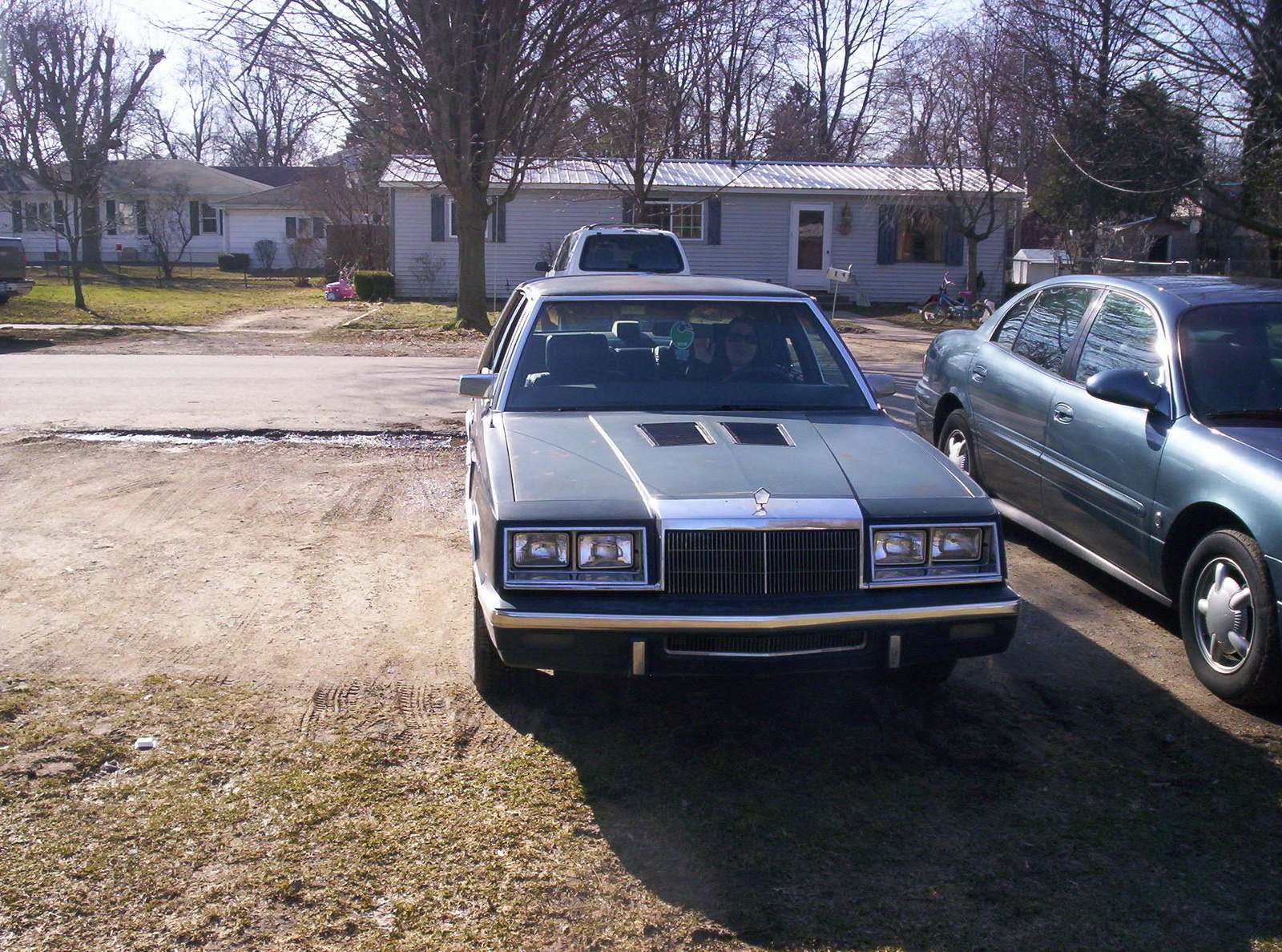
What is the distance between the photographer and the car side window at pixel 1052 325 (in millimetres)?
6273

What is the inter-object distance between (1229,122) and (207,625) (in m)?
11.1

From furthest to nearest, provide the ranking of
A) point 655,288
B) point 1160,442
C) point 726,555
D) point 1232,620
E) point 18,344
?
point 18,344
point 655,288
point 1160,442
point 1232,620
point 726,555

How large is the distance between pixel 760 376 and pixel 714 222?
2341 cm

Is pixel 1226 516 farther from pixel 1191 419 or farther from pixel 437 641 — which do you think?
pixel 437 641

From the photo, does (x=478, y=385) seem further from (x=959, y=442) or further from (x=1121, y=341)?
(x=959, y=442)

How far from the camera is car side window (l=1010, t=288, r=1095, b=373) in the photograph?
6.27 m

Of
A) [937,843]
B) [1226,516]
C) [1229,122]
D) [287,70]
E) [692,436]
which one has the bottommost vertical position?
[937,843]

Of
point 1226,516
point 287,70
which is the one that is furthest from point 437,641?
point 287,70

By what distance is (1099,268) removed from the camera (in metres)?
20.7

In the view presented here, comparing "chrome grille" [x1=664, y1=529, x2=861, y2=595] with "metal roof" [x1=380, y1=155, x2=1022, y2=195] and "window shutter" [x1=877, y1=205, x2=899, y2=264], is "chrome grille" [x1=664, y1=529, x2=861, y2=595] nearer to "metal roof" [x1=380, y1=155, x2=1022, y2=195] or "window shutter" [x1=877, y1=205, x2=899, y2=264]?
"metal roof" [x1=380, y1=155, x2=1022, y2=195]

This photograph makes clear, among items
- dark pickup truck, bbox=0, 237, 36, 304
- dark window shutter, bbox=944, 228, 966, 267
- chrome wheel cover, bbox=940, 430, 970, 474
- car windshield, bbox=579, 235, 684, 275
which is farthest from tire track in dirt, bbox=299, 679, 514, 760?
dark window shutter, bbox=944, 228, 966, 267

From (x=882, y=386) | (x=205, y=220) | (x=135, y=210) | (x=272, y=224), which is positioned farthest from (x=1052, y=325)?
(x=205, y=220)

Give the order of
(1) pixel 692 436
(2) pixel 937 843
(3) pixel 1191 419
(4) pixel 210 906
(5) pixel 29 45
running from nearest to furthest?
(4) pixel 210 906, (2) pixel 937 843, (1) pixel 692 436, (3) pixel 1191 419, (5) pixel 29 45

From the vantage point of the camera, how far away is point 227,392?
12.2 meters
